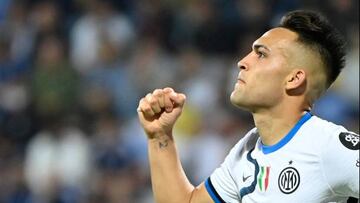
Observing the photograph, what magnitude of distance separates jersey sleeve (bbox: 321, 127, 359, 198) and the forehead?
44 cm

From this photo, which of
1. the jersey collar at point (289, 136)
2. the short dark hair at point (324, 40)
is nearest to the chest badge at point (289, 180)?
the jersey collar at point (289, 136)

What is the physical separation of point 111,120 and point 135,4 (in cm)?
187

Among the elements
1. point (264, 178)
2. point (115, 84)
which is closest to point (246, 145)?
point (264, 178)

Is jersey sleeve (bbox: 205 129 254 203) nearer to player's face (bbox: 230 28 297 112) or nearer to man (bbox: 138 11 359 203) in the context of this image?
man (bbox: 138 11 359 203)

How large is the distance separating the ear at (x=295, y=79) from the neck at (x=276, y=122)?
10cm

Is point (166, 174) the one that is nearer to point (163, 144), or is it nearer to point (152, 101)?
point (163, 144)

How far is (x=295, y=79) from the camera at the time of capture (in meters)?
3.42

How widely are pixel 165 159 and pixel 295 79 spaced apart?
0.66 m

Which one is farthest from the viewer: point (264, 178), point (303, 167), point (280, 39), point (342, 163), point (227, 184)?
point (227, 184)

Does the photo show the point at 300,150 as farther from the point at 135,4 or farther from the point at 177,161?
the point at 135,4

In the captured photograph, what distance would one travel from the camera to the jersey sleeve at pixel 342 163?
3.10 metres

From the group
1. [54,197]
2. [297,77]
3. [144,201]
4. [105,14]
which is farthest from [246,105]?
[105,14]

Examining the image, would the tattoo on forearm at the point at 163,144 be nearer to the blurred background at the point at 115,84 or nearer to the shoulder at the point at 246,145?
the shoulder at the point at 246,145

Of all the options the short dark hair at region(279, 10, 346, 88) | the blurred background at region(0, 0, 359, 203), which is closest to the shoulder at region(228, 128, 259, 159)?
the short dark hair at region(279, 10, 346, 88)
